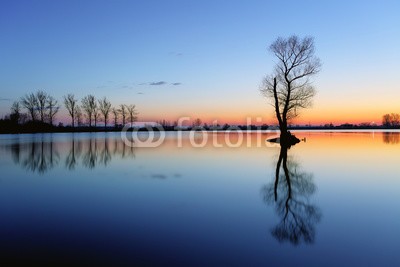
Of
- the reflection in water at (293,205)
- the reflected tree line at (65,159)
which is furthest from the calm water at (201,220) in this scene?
the reflected tree line at (65,159)

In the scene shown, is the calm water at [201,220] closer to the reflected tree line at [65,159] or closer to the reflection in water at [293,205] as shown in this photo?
the reflection in water at [293,205]

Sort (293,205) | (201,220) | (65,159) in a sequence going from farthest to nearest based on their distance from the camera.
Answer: (65,159) → (293,205) → (201,220)

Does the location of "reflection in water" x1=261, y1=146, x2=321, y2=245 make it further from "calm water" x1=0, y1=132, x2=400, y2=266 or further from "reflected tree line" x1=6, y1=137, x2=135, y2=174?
"reflected tree line" x1=6, y1=137, x2=135, y2=174

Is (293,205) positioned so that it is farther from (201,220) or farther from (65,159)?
(65,159)

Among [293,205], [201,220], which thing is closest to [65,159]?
[201,220]

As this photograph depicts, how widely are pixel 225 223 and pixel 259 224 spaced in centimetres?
58

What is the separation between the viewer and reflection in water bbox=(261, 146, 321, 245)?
5199mm

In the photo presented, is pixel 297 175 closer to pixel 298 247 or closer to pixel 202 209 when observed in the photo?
pixel 202 209

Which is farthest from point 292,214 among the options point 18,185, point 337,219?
point 18,185

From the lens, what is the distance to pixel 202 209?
22.3 ft

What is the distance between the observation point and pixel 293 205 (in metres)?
7.09

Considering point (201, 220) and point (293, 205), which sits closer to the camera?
point (201, 220)

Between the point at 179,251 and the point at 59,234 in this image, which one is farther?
the point at 59,234

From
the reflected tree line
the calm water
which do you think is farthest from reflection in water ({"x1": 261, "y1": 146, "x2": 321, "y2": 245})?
the reflected tree line
